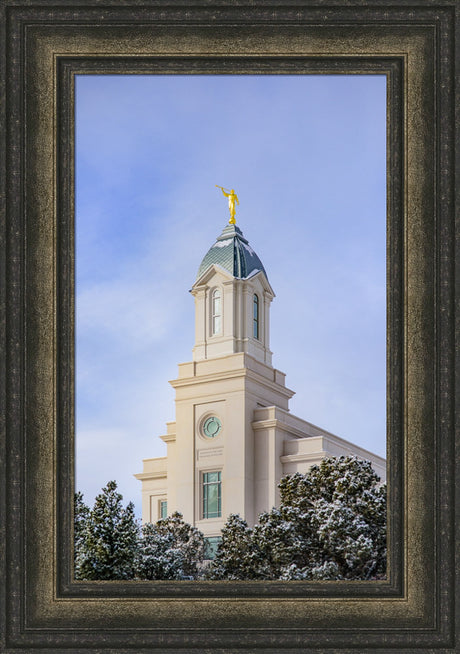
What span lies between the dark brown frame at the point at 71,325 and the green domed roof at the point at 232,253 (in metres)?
0.70

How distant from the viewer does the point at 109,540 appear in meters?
3.82

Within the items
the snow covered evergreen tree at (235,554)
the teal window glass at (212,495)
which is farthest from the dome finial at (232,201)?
the snow covered evergreen tree at (235,554)

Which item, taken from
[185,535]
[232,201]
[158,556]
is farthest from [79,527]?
[232,201]

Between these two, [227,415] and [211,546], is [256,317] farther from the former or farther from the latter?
[211,546]

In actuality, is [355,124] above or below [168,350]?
above

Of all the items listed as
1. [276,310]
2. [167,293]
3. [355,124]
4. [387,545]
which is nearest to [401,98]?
[355,124]

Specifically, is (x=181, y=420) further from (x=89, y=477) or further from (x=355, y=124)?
(x=355, y=124)

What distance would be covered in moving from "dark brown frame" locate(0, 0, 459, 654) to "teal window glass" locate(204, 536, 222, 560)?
0.50 metres

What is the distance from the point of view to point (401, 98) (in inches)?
149

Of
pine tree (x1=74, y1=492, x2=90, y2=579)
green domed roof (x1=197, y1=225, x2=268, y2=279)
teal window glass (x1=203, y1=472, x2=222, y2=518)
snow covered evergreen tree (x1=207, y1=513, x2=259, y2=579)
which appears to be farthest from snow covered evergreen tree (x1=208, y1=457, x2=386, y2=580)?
green domed roof (x1=197, y1=225, x2=268, y2=279)

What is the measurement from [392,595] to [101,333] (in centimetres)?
180

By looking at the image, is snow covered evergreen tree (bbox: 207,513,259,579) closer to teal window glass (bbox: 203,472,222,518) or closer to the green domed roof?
teal window glass (bbox: 203,472,222,518)

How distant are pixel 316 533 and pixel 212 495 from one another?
2.45ft

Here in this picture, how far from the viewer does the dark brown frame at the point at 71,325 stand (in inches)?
137
